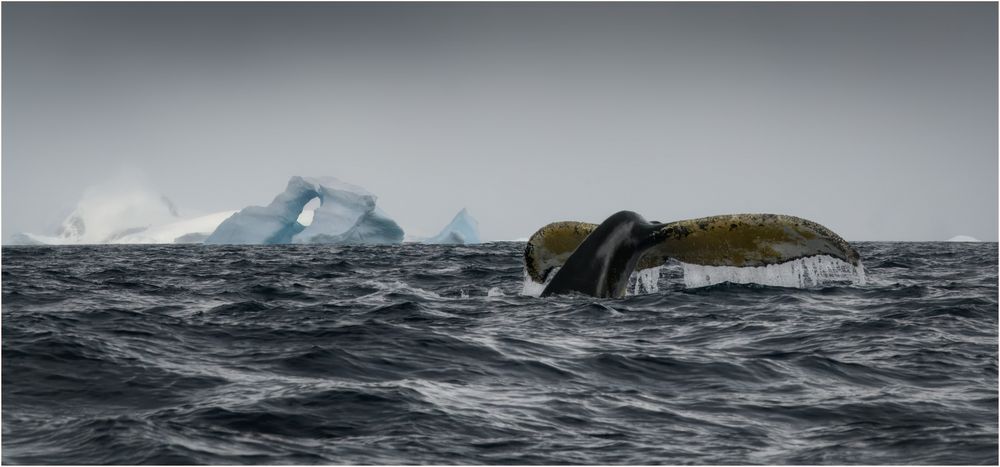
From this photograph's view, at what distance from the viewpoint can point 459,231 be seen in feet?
227

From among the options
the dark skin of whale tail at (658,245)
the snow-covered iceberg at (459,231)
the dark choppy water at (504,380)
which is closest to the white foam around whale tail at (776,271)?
the dark skin of whale tail at (658,245)

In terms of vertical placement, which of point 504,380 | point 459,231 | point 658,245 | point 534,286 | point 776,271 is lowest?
point 504,380

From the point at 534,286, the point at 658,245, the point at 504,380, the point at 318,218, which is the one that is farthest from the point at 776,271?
the point at 318,218

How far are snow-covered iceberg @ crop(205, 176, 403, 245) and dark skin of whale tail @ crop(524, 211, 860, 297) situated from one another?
5380 cm

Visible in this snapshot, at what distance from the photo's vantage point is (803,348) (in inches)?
373

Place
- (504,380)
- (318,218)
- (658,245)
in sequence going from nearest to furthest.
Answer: (504,380), (658,245), (318,218)

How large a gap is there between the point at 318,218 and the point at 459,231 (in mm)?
9490

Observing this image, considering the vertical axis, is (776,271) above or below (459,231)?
below

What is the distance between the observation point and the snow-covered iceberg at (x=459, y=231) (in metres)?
68.8

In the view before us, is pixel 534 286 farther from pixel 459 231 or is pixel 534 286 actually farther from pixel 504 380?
pixel 459 231

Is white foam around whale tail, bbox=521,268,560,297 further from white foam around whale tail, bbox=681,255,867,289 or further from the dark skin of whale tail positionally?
white foam around whale tail, bbox=681,255,867,289

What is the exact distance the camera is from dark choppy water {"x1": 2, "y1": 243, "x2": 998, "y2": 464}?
19.1ft

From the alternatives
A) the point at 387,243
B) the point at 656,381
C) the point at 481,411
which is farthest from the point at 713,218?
the point at 387,243

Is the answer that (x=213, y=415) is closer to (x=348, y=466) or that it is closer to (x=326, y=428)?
(x=326, y=428)
